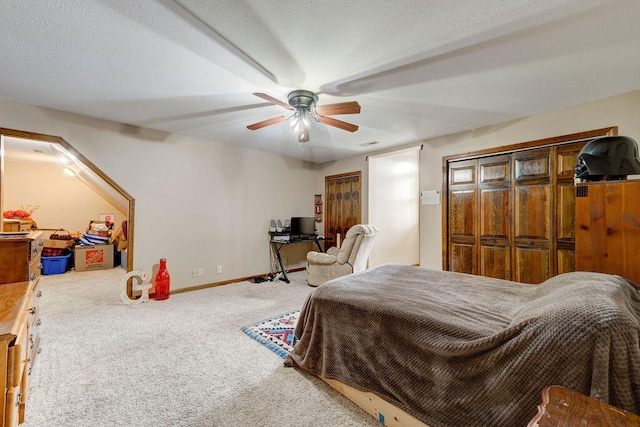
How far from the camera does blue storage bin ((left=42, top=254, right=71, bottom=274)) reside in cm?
512

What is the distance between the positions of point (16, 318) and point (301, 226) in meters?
4.24

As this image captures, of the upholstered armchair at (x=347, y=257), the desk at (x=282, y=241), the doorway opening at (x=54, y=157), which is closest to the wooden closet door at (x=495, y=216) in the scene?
the upholstered armchair at (x=347, y=257)

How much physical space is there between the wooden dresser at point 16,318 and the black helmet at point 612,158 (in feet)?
11.3

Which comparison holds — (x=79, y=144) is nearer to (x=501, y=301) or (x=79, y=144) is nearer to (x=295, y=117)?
(x=295, y=117)

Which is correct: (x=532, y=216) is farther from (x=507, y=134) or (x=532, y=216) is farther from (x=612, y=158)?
(x=612, y=158)

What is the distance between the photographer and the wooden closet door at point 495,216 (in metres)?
3.49

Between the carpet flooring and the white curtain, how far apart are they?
9.04 feet

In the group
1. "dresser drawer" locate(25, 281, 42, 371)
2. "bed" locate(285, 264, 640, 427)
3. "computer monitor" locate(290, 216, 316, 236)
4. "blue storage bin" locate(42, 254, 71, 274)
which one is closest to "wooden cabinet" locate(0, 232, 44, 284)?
"dresser drawer" locate(25, 281, 42, 371)

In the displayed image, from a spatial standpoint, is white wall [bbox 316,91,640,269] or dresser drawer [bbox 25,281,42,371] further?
white wall [bbox 316,91,640,269]

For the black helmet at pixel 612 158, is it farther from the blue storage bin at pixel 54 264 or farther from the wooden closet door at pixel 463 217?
the blue storage bin at pixel 54 264

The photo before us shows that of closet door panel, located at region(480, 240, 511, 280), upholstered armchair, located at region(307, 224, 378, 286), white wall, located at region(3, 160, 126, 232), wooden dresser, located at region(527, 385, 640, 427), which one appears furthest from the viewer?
white wall, located at region(3, 160, 126, 232)

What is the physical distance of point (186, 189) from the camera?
4168 millimetres

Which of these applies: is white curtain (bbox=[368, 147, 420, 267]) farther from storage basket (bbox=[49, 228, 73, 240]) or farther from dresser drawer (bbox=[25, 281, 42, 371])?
storage basket (bbox=[49, 228, 73, 240])

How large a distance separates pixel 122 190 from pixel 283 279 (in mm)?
2807
